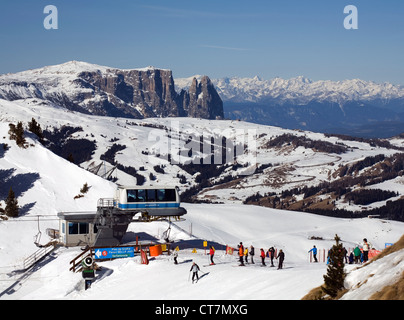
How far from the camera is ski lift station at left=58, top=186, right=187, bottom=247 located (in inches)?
2264

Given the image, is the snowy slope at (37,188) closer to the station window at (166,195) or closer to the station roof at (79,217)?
→ the station roof at (79,217)

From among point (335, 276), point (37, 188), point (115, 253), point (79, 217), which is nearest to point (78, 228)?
point (79, 217)

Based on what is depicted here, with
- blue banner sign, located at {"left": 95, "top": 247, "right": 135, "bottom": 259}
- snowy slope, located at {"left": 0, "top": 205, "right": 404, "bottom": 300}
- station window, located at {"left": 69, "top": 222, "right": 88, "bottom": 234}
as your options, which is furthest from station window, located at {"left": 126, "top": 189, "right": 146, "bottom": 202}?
station window, located at {"left": 69, "top": 222, "right": 88, "bottom": 234}

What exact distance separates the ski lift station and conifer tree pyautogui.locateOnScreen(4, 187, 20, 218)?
1006 centimetres

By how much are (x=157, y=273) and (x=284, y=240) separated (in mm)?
43771

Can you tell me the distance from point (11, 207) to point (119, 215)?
17.3 m

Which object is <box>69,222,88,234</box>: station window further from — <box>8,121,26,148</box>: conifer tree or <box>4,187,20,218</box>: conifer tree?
<box>8,121,26,148</box>: conifer tree

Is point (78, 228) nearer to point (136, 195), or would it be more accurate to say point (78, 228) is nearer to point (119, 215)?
point (119, 215)

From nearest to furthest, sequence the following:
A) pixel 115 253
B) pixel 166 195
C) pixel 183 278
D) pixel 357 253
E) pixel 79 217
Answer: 1. pixel 183 278
2. pixel 357 253
3. pixel 115 253
4. pixel 166 195
5. pixel 79 217

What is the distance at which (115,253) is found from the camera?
52750 millimetres

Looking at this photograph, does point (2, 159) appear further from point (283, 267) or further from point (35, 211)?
point (283, 267)

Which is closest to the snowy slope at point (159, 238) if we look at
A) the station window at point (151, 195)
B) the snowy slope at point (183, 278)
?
the snowy slope at point (183, 278)

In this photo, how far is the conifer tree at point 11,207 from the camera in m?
69.0
